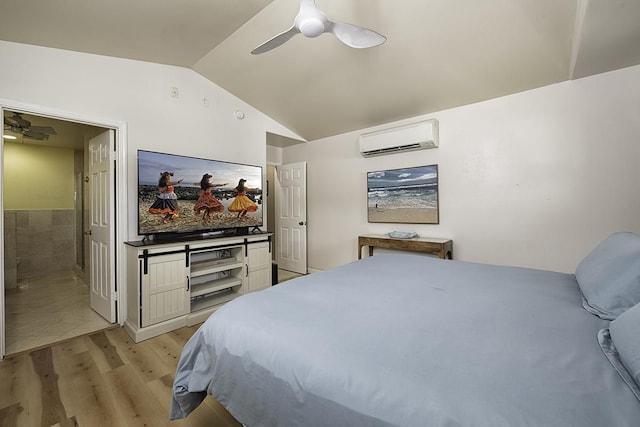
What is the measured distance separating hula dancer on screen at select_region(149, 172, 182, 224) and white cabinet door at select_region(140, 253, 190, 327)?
521 mm

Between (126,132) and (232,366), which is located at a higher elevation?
(126,132)

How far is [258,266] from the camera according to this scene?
3521 millimetres

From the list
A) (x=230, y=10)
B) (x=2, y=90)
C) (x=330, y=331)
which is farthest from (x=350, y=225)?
(x=2, y=90)

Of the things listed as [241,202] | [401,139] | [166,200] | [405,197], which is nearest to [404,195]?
[405,197]

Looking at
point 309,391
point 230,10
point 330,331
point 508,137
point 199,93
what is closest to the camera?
point 309,391

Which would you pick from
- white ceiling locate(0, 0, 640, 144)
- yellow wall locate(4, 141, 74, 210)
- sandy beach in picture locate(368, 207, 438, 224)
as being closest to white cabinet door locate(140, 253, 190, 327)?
white ceiling locate(0, 0, 640, 144)

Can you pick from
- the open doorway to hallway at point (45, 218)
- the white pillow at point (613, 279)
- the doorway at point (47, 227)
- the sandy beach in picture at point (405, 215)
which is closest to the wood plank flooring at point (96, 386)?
the doorway at point (47, 227)

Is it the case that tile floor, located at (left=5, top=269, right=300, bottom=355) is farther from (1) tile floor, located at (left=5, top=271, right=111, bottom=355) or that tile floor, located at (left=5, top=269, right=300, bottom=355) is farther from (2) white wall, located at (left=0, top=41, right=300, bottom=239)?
(2) white wall, located at (left=0, top=41, right=300, bottom=239)

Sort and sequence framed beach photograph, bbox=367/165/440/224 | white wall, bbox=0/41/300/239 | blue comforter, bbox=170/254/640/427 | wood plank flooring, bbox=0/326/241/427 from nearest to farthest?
1. blue comforter, bbox=170/254/640/427
2. wood plank flooring, bbox=0/326/241/427
3. white wall, bbox=0/41/300/239
4. framed beach photograph, bbox=367/165/440/224

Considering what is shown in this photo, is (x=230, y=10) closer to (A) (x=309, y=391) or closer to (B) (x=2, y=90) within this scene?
(B) (x=2, y=90)

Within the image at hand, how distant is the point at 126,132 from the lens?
9.46ft

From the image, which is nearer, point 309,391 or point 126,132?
point 309,391

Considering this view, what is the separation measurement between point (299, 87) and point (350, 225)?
2.17 metres

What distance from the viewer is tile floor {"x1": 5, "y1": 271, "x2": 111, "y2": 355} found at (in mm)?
2508
